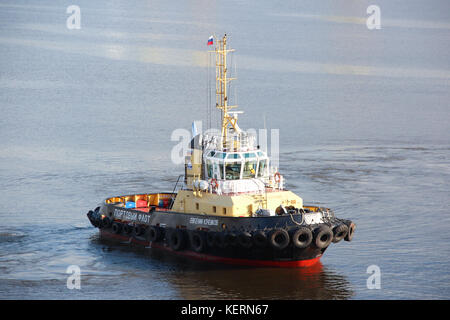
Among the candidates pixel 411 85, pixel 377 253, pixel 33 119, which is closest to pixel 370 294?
pixel 377 253

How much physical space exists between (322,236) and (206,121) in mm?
24599

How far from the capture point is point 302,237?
26.0 metres

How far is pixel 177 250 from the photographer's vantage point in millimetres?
28266

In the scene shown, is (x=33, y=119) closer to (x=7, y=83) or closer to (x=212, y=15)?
(x=7, y=83)

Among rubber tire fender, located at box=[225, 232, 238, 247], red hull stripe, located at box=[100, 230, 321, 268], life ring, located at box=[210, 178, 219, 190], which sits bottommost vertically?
red hull stripe, located at box=[100, 230, 321, 268]

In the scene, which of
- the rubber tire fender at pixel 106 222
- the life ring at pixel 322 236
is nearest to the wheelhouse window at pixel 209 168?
the life ring at pixel 322 236

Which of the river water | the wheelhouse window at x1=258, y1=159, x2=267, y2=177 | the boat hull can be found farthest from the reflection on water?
the wheelhouse window at x1=258, y1=159, x2=267, y2=177

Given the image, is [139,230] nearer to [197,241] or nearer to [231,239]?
[197,241]

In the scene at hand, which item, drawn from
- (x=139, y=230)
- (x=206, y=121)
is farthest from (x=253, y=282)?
(x=206, y=121)

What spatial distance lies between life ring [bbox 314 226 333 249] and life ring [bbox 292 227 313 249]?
0.22 m

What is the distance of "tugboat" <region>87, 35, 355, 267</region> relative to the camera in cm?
2617

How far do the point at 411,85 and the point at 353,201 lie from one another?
123 feet

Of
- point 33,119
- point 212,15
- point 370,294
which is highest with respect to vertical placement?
point 212,15

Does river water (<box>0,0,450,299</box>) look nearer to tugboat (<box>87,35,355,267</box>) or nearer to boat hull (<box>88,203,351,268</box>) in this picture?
boat hull (<box>88,203,351,268</box>)
